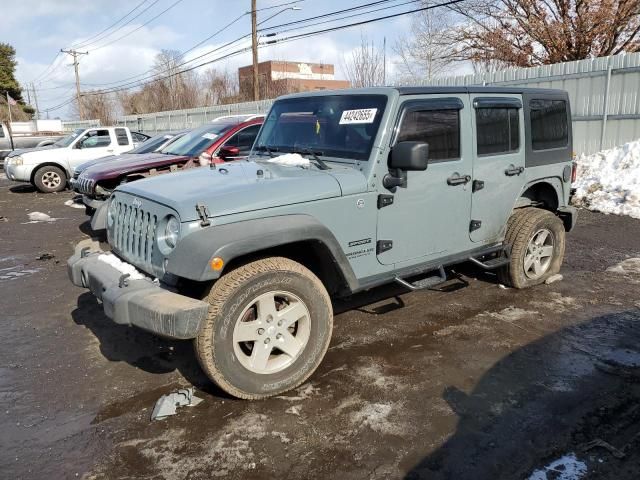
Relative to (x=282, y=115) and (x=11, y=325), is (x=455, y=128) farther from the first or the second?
(x=11, y=325)

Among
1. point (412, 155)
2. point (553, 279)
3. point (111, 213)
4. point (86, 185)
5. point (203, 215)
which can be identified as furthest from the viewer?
point (86, 185)

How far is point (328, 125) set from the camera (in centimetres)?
423

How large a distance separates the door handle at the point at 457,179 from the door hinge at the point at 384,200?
705 millimetres

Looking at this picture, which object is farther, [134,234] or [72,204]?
[72,204]

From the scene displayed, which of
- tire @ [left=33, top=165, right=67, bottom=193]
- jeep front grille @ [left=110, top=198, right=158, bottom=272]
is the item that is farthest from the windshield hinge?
tire @ [left=33, top=165, right=67, bottom=193]

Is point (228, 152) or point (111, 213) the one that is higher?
point (228, 152)

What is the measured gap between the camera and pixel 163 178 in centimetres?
404

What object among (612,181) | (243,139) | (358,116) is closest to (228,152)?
(243,139)

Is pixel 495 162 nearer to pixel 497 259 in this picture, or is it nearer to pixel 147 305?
pixel 497 259

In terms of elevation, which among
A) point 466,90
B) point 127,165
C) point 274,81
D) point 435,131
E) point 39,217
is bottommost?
point 39,217

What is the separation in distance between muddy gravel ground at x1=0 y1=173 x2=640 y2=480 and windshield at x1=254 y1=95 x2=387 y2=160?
1.65 metres

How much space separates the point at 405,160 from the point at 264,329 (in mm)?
1557

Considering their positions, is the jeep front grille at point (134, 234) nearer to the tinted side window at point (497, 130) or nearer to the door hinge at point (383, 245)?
the door hinge at point (383, 245)

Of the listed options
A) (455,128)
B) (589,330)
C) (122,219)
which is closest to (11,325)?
(122,219)
